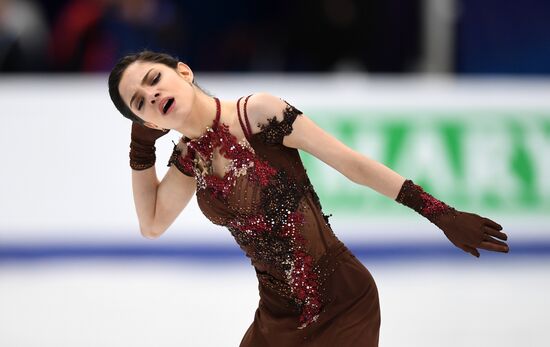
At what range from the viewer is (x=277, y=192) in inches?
104

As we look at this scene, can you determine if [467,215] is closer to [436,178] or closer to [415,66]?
[436,178]

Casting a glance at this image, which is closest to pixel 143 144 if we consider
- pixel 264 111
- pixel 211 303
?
pixel 264 111

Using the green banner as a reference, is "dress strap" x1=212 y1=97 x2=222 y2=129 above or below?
below

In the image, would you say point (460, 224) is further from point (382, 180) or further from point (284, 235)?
point (284, 235)

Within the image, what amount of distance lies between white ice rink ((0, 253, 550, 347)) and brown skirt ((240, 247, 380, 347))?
1.44m

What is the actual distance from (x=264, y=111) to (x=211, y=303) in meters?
2.43

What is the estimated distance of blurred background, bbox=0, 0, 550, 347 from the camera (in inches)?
182

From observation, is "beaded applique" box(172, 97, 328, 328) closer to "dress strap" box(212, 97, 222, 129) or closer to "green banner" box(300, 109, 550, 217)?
"dress strap" box(212, 97, 222, 129)

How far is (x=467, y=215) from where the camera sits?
2562 mm

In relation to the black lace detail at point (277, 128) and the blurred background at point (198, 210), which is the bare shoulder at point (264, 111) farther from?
the blurred background at point (198, 210)

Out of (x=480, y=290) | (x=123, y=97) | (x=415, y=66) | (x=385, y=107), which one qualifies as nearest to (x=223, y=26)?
(x=415, y=66)

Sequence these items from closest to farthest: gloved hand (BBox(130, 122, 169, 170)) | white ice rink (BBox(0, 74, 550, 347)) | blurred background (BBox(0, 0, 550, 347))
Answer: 1. gloved hand (BBox(130, 122, 169, 170))
2. blurred background (BBox(0, 0, 550, 347))
3. white ice rink (BBox(0, 74, 550, 347))

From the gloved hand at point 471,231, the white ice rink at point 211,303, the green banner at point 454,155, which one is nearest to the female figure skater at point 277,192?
the gloved hand at point 471,231

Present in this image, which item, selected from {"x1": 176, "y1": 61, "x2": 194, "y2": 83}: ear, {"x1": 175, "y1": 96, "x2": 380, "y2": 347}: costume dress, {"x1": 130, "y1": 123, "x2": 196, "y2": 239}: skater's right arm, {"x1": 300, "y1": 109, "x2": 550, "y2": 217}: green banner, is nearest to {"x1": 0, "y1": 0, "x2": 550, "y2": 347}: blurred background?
{"x1": 300, "y1": 109, "x2": 550, "y2": 217}: green banner
